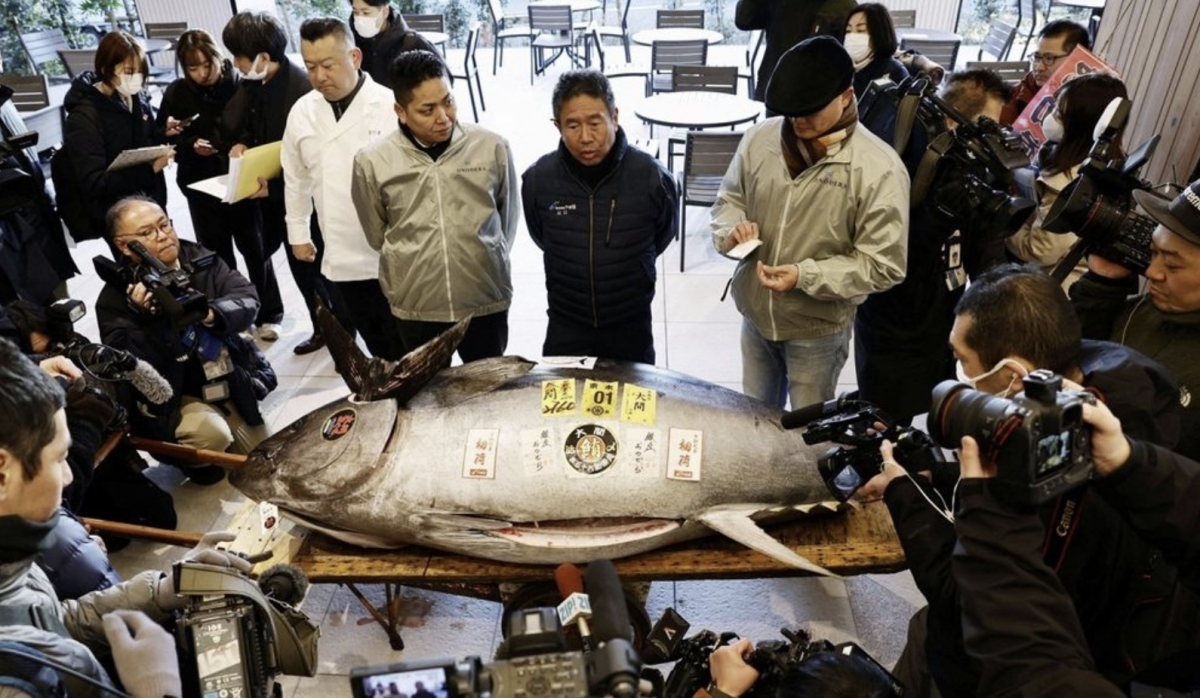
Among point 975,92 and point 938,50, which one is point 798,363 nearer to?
point 975,92

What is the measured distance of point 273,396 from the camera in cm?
383

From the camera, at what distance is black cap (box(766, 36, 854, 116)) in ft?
7.41

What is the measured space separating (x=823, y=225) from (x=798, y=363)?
501 mm

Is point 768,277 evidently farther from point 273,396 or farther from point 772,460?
point 273,396

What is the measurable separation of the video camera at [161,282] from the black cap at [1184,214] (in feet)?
9.47

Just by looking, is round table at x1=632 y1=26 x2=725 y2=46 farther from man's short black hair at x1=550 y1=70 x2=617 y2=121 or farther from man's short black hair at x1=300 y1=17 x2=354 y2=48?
man's short black hair at x1=550 y1=70 x2=617 y2=121

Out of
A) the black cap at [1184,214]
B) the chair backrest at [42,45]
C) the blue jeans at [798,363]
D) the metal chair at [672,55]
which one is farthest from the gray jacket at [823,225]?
the chair backrest at [42,45]

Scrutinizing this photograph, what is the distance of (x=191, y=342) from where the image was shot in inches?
118

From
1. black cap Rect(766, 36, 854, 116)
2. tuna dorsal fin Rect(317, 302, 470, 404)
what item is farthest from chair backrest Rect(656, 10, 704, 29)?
tuna dorsal fin Rect(317, 302, 470, 404)

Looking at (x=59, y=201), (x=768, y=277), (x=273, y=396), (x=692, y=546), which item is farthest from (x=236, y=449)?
(x=768, y=277)

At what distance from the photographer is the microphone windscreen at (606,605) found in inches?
45.5

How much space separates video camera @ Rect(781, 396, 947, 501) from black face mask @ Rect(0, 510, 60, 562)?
5.25ft

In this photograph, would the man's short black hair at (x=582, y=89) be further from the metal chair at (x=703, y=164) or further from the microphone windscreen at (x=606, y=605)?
the metal chair at (x=703, y=164)

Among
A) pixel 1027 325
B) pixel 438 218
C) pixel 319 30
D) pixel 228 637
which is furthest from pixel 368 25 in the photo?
pixel 1027 325
